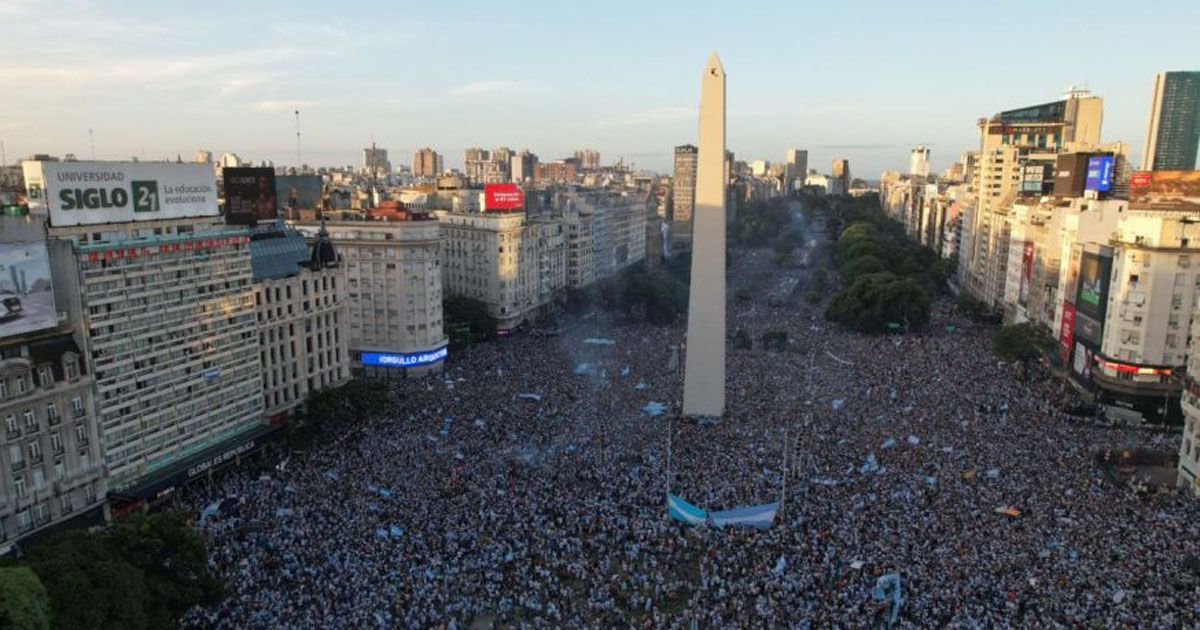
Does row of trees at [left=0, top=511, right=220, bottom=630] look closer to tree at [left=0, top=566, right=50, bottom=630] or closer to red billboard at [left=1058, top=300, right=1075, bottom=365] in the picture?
tree at [left=0, top=566, right=50, bottom=630]

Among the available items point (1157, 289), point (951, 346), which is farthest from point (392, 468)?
point (951, 346)

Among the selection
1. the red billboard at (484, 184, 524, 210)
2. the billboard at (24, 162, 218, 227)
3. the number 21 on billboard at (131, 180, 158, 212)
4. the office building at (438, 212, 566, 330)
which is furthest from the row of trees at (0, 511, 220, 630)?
the red billboard at (484, 184, 524, 210)

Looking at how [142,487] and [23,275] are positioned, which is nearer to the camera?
[23,275]

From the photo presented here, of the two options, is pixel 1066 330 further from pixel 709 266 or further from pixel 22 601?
pixel 22 601

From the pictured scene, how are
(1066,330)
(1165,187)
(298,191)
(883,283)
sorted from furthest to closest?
(298,191)
(883,283)
(1165,187)
(1066,330)

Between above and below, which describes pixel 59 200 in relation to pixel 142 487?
above

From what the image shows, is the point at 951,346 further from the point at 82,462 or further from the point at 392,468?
the point at 82,462

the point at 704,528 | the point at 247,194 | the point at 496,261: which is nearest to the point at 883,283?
the point at 496,261
